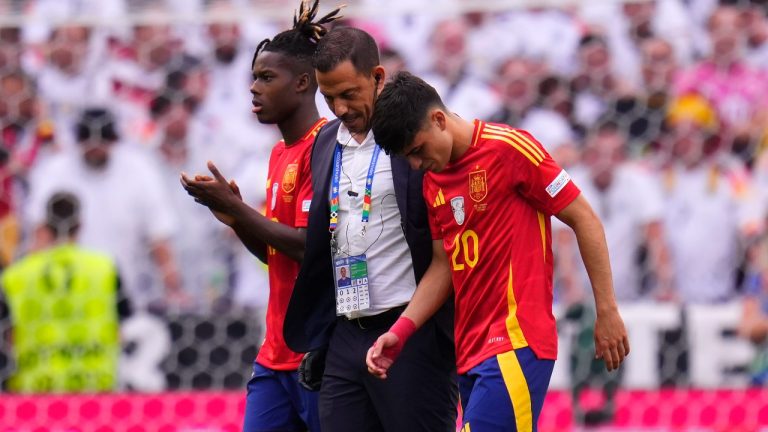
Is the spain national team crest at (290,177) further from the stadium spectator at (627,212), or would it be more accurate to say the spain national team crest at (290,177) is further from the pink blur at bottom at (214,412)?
the stadium spectator at (627,212)

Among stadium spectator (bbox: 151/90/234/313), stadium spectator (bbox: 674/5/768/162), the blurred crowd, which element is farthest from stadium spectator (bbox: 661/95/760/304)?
stadium spectator (bbox: 151/90/234/313)

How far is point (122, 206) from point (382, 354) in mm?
3753

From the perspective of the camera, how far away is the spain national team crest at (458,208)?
3.93 metres

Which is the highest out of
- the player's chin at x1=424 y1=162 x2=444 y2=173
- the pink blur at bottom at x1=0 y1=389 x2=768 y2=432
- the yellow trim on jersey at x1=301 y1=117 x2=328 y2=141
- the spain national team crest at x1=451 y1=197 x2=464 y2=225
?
the yellow trim on jersey at x1=301 y1=117 x2=328 y2=141

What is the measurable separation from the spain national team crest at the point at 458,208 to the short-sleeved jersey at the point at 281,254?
639mm

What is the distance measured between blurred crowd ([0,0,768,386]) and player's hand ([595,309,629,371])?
2.93 metres

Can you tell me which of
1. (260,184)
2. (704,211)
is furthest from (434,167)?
(704,211)

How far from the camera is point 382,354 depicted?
12.5ft

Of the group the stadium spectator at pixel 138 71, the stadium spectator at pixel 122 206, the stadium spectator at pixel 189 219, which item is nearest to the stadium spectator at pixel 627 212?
the stadium spectator at pixel 189 219

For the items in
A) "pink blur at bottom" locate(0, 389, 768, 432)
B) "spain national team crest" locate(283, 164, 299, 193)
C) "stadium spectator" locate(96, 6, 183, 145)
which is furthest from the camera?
"stadium spectator" locate(96, 6, 183, 145)

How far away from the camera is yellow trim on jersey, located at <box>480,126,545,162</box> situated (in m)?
3.90

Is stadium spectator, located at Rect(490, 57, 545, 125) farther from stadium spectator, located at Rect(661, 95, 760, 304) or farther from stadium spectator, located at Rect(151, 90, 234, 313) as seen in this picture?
stadium spectator, located at Rect(151, 90, 234, 313)

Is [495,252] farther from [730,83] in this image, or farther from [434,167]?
[730,83]

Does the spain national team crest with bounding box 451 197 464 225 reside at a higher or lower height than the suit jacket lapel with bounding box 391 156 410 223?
lower
